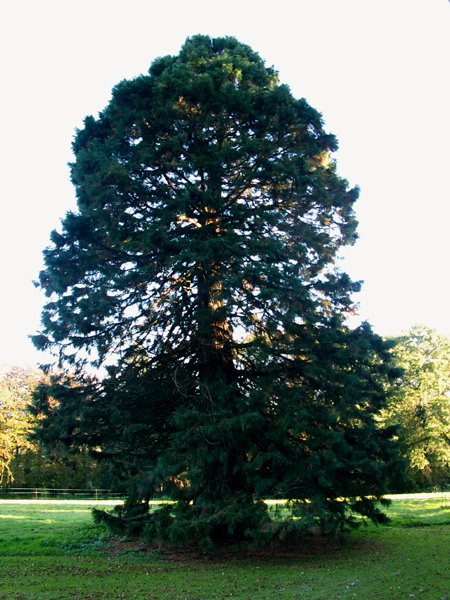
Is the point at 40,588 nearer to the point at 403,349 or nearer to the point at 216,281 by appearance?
the point at 216,281

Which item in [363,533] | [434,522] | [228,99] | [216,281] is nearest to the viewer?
[216,281]

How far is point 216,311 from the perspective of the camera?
1119 cm

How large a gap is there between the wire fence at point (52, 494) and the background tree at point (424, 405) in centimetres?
2187

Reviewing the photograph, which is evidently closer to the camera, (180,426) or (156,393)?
(180,426)

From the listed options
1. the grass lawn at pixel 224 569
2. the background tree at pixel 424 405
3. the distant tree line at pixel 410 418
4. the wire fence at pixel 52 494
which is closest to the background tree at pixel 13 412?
the distant tree line at pixel 410 418

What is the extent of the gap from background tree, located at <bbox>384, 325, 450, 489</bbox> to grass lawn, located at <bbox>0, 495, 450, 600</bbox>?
20.1m

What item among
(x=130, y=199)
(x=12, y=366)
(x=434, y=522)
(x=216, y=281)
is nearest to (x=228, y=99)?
(x=130, y=199)

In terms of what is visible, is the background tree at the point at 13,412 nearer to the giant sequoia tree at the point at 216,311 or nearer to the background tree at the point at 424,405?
the giant sequoia tree at the point at 216,311

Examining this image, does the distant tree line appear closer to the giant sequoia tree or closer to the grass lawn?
the grass lawn

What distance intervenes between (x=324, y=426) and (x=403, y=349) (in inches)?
1120

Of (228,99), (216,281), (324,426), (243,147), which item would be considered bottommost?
(324,426)

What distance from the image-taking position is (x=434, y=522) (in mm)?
15539

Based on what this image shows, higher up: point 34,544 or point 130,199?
point 130,199

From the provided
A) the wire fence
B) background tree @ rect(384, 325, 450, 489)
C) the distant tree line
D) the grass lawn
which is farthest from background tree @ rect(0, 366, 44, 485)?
background tree @ rect(384, 325, 450, 489)
